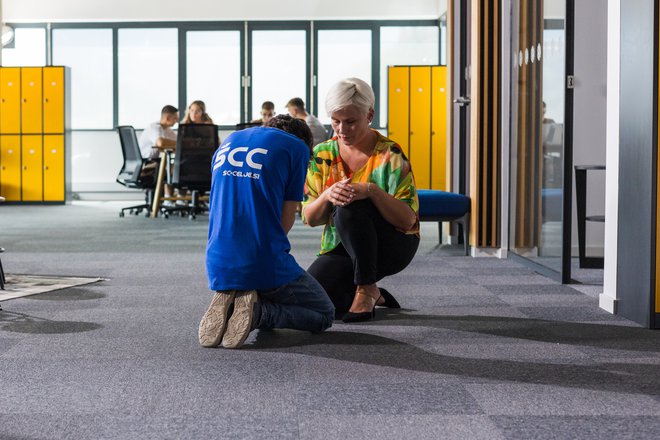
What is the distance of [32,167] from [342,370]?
31.0 ft

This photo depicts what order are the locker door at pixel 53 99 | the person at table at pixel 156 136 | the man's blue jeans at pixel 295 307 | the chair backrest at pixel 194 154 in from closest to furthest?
the man's blue jeans at pixel 295 307, the chair backrest at pixel 194 154, the person at table at pixel 156 136, the locker door at pixel 53 99

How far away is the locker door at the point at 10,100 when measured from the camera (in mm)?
11125

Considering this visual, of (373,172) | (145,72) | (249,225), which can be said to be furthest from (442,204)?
(145,72)

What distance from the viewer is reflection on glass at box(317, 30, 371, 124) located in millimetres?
Result: 12234

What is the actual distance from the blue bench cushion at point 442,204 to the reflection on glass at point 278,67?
22.5 feet

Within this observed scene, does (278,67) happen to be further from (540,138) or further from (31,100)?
(540,138)

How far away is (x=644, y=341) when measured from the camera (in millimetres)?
2885

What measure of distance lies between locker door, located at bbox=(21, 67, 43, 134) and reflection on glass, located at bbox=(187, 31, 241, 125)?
2010 millimetres

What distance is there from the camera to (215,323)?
275 cm

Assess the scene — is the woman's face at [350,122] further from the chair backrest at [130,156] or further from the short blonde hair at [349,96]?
the chair backrest at [130,156]

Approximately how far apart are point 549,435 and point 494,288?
2.31 metres

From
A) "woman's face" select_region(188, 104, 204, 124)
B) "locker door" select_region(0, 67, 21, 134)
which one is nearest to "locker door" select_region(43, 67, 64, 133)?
"locker door" select_region(0, 67, 21, 134)

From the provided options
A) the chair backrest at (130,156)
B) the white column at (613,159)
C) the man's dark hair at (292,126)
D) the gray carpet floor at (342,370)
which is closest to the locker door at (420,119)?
the chair backrest at (130,156)

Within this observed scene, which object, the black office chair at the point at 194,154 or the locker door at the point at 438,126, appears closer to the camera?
the black office chair at the point at 194,154
